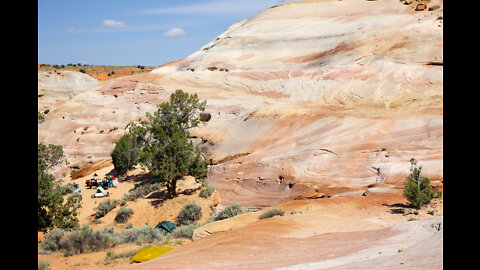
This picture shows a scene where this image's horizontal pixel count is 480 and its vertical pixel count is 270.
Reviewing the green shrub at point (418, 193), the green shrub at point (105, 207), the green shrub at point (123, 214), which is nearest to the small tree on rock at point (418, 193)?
the green shrub at point (418, 193)

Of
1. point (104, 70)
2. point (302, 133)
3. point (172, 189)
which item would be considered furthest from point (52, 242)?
point (104, 70)

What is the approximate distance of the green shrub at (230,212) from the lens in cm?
1781

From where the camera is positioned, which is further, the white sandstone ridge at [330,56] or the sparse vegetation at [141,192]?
the white sandstone ridge at [330,56]

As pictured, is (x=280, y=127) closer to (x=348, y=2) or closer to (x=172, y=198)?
(x=172, y=198)

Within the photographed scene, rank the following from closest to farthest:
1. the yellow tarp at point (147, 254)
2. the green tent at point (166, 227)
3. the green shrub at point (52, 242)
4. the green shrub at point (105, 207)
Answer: the yellow tarp at point (147, 254), the green shrub at point (52, 242), the green tent at point (166, 227), the green shrub at point (105, 207)

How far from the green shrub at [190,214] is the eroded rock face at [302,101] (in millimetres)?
1605

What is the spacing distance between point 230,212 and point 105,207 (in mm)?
8347

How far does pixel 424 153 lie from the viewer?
57.6ft

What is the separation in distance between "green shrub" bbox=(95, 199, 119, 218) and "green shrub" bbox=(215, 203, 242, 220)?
25.0 feet

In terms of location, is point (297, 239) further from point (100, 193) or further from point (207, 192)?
point (100, 193)

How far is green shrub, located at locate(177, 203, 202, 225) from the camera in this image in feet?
63.3

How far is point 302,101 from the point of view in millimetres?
27469

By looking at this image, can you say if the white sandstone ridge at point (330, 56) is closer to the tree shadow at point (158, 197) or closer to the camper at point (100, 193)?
the tree shadow at point (158, 197)
